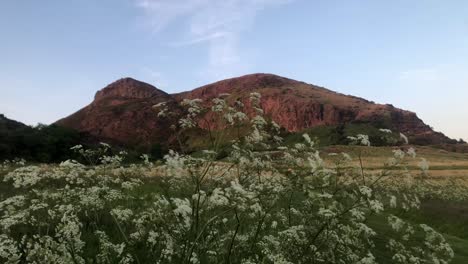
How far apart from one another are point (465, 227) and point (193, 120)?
24.0 m

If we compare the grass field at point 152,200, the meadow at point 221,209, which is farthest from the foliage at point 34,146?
the meadow at point 221,209

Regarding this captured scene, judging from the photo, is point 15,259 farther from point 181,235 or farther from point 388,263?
point 388,263

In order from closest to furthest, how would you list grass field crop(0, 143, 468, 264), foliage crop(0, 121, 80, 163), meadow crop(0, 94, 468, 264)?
meadow crop(0, 94, 468, 264) < grass field crop(0, 143, 468, 264) < foliage crop(0, 121, 80, 163)

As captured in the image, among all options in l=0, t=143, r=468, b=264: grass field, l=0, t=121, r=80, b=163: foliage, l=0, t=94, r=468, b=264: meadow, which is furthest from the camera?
l=0, t=121, r=80, b=163: foliage

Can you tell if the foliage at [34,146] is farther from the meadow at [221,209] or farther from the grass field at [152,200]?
the meadow at [221,209]

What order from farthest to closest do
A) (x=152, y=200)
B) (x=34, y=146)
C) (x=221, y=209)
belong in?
1. (x=34, y=146)
2. (x=152, y=200)
3. (x=221, y=209)

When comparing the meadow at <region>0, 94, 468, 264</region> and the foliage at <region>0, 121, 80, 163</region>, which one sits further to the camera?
the foliage at <region>0, 121, 80, 163</region>

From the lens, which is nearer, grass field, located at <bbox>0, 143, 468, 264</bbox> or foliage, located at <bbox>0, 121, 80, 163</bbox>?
grass field, located at <bbox>0, 143, 468, 264</bbox>

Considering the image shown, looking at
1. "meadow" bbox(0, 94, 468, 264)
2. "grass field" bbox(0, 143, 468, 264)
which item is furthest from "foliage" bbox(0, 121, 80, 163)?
"meadow" bbox(0, 94, 468, 264)

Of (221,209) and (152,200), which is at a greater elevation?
(221,209)

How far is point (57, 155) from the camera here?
95938 mm

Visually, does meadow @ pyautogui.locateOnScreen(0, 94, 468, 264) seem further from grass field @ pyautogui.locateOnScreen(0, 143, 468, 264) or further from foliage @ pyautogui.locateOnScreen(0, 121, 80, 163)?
foliage @ pyautogui.locateOnScreen(0, 121, 80, 163)

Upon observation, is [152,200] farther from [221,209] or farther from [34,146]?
[34,146]

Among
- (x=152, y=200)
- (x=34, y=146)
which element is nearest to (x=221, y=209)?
(x=152, y=200)
